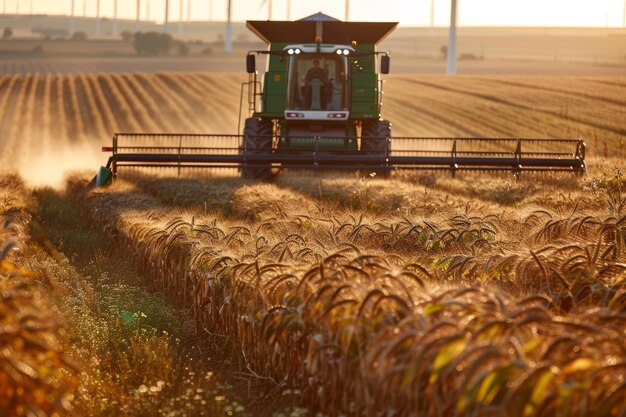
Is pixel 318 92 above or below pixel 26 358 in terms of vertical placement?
above

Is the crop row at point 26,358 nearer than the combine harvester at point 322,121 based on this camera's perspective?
Yes

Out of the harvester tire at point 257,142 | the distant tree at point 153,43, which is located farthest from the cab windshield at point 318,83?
the distant tree at point 153,43

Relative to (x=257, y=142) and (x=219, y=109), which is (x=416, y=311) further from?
(x=219, y=109)

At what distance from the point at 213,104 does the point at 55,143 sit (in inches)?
499

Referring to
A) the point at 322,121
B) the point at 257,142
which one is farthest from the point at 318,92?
the point at 257,142

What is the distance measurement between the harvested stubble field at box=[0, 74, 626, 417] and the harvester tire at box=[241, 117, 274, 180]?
161 inches

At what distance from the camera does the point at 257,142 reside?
24062mm

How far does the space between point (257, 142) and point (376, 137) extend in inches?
102

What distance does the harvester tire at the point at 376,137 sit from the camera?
23.4 m

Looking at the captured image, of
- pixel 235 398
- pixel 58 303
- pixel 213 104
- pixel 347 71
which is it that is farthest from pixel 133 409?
pixel 213 104

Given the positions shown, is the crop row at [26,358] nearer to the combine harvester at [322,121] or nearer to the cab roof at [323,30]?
the combine harvester at [322,121]

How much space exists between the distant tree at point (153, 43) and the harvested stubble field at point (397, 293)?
100.0m

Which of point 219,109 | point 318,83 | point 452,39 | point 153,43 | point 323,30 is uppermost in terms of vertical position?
point 153,43

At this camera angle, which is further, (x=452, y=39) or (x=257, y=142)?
(x=452, y=39)
